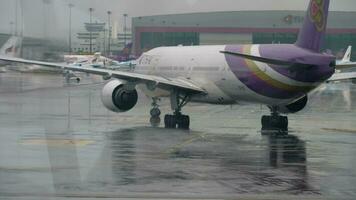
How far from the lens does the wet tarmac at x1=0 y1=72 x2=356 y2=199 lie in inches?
524

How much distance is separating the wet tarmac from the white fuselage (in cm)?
113

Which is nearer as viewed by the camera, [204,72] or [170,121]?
[170,121]

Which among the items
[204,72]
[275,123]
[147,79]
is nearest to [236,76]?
[204,72]

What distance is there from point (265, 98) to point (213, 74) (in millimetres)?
2583

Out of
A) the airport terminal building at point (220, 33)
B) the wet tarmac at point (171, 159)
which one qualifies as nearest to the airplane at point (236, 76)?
the wet tarmac at point (171, 159)

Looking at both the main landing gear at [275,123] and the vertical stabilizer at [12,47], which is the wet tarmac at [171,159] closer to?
the main landing gear at [275,123]

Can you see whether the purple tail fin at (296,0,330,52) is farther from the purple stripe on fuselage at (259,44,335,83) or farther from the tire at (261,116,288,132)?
the tire at (261,116,288,132)

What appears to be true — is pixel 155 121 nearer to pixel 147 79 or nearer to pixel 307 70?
pixel 147 79

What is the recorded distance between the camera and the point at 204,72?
29.7m

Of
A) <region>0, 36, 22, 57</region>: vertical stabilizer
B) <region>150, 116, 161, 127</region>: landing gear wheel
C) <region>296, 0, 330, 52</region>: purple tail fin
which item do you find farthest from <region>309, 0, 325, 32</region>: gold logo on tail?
<region>0, 36, 22, 57</region>: vertical stabilizer

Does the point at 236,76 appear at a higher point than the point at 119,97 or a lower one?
higher

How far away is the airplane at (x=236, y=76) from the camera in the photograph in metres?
26.1

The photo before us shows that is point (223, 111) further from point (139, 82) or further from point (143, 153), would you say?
point (143, 153)

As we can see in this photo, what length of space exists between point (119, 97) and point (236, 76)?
4464 mm
